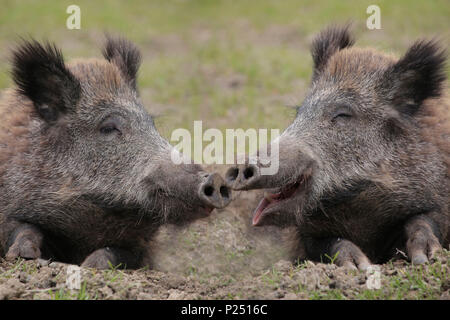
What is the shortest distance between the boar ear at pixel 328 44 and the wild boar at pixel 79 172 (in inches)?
79.4

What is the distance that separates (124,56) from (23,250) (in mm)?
2544

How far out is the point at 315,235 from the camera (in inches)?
251

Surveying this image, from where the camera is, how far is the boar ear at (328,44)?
7.10m

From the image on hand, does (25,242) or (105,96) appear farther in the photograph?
(105,96)

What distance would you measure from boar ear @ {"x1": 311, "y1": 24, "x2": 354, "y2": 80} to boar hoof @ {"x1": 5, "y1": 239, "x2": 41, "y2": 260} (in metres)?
3.37

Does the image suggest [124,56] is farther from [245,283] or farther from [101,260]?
[245,283]

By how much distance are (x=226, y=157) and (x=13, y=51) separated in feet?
12.0

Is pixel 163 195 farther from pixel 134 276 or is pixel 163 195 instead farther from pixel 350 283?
pixel 350 283

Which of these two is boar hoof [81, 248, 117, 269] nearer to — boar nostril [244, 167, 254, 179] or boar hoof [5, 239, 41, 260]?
boar hoof [5, 239, 41, 260]

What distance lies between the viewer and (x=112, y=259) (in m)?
5.87

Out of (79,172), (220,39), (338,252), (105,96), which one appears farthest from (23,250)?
(220,39)

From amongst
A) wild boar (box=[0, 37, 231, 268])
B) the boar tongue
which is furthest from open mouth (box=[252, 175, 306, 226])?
wild boar (box=[0, 37, 231, 268])

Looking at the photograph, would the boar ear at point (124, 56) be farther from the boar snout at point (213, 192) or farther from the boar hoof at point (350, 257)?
the boar hoof at point (350, 257)

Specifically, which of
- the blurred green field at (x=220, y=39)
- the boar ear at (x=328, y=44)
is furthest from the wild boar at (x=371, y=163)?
the blurred green field at (x=220, y=39)
